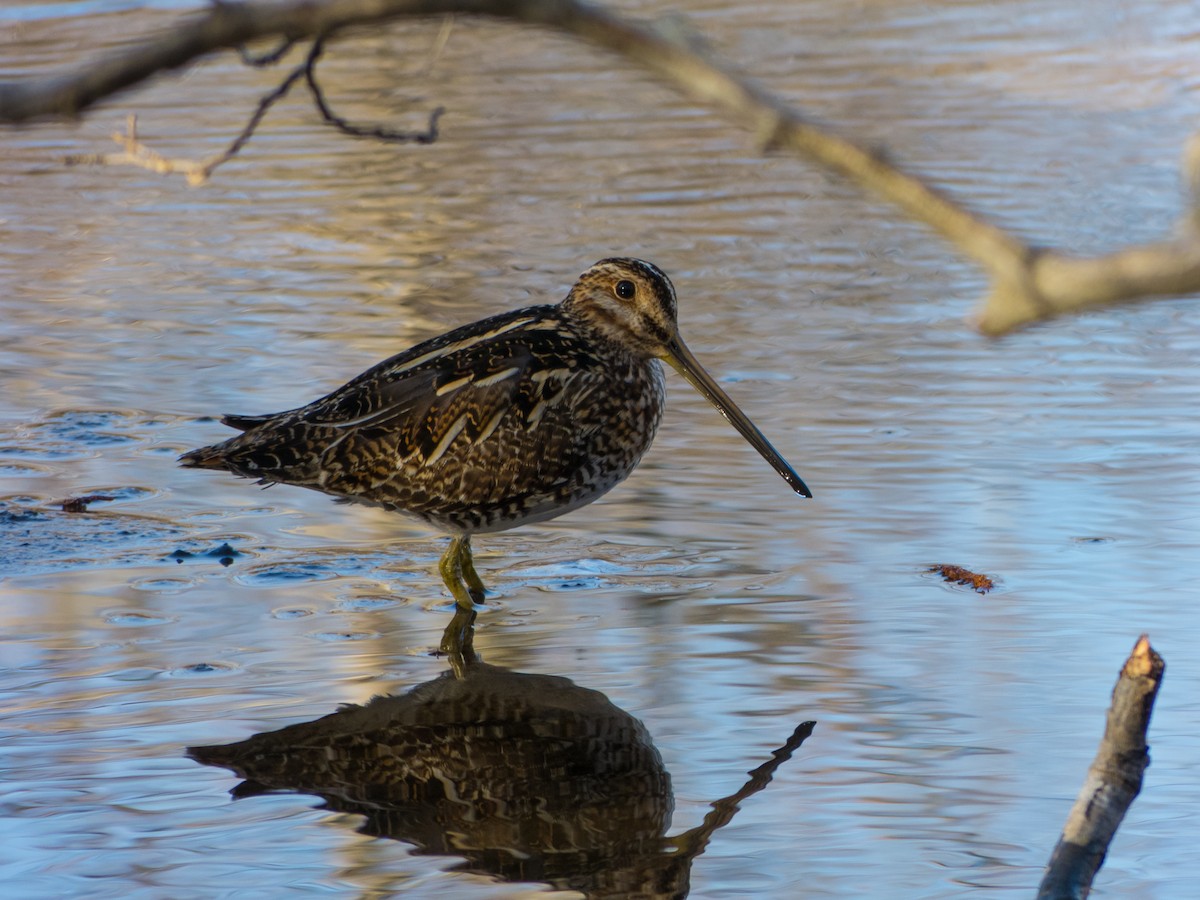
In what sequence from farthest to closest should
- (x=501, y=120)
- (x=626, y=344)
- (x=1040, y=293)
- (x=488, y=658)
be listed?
1. (x=501, y=120)
2. (x=626, y=344)
3. (x=488, y=658)
4. (x=1040, y=293)

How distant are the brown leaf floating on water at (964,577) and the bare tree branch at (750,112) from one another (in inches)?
154

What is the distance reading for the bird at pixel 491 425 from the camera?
586 centimetres

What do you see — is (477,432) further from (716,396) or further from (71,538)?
(71,538)

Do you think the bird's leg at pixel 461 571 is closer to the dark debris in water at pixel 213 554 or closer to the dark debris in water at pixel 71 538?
the dark debris in water at pixel 213 554

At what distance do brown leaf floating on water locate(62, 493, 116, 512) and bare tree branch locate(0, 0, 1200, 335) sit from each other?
15.6 ft

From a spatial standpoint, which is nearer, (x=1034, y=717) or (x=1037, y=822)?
(x=1037, y=822)

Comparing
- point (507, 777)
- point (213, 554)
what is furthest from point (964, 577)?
point (213, 554)

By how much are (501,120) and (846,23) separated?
14.5 feet

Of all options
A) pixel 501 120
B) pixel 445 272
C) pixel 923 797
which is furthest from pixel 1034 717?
pixel 501 120

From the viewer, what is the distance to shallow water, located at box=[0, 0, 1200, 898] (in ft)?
14.5

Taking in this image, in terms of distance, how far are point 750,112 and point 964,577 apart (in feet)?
13.6

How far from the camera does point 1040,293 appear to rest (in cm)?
181

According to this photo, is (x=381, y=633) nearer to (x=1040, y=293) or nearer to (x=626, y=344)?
(x=626, y=344)

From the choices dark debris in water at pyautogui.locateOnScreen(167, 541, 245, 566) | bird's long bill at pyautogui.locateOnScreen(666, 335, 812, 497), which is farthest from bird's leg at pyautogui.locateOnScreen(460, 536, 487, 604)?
bird's long bill at pyautogui.locateOnScreen(666, 335, 812, 497)
